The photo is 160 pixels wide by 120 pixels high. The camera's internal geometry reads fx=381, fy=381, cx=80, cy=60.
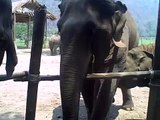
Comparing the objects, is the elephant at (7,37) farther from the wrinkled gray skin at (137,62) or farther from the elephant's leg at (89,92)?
the wrinkled gray skin at (137,62)

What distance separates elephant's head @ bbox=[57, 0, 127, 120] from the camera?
2.93m

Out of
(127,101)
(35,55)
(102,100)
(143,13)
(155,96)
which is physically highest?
(143,13)

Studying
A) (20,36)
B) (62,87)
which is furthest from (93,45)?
(20,36)

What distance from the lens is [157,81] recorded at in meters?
2.88

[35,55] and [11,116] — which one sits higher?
[35,55]

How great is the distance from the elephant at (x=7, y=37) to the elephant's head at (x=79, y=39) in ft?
1.26

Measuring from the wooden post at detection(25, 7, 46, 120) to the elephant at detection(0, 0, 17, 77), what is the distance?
Answer: 0.50 feet

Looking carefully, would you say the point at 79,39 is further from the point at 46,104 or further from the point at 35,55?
the point at 46,104

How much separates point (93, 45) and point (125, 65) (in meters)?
1.52

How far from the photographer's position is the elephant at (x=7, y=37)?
2861mm

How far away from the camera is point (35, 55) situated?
2910 mm

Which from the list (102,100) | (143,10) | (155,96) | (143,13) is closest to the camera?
(155,96)

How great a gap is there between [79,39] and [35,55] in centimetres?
37

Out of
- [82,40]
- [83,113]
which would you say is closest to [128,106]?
[83,113]
